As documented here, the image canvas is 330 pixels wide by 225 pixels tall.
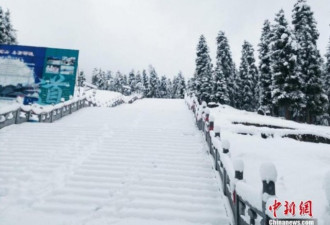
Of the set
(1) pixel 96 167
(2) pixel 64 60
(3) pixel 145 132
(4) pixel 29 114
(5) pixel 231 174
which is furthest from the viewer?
(2) pixel 64 60

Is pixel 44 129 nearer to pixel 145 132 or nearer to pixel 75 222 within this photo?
pixel 145 132

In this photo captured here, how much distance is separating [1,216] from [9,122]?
9.58m

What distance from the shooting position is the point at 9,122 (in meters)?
13.7

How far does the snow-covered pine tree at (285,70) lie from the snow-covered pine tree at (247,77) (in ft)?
62.3

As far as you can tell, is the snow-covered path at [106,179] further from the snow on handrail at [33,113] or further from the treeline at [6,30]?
the treeline at [6,30]

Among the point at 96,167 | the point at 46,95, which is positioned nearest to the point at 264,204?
the point at 96,167

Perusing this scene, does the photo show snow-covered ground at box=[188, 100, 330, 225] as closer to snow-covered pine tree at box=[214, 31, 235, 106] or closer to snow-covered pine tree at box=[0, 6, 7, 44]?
snow-covered pine tree at box=[214, 31, 235, 106]

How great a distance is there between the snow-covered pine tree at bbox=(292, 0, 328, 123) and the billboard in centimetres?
2514

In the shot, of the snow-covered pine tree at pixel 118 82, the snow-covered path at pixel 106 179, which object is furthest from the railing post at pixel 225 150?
the snow-covered pine tree at pixel 118 82

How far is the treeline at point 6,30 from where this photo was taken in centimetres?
4037

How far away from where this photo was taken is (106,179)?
7496 millimetres

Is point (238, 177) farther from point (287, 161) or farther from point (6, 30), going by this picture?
point (6, 30)

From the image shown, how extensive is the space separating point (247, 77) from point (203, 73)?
8.07 m

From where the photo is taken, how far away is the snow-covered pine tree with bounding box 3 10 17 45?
4153cm
